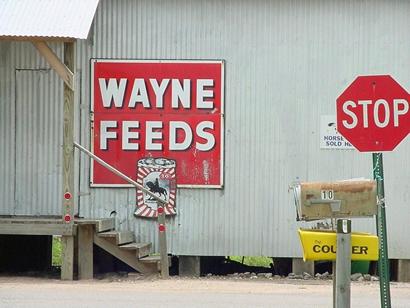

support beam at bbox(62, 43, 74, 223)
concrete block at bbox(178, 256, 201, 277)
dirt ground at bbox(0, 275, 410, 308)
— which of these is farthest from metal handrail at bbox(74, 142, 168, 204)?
dirt ground at bbox(0, 275, 410, 308)

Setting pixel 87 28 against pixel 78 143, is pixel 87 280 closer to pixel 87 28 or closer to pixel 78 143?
pixel 78 143

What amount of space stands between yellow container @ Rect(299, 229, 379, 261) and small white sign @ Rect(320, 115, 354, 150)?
8.90 meters

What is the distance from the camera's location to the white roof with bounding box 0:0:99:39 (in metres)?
15.0

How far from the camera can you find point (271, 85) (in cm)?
1652

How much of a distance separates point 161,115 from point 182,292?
397cm

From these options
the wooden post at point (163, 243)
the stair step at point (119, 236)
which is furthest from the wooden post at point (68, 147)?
the wooden post at point (163, 243)

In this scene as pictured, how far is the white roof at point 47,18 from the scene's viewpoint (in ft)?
49.1

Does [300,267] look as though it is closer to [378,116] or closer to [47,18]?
[47,18]

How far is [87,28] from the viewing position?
15062 millimetres

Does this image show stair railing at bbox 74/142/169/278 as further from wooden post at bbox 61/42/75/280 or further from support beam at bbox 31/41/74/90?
support beam at bbox 31/41/74/90

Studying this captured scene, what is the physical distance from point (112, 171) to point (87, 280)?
1876 mm

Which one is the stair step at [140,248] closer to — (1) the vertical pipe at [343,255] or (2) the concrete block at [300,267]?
(2) the concrete block at [300,267]

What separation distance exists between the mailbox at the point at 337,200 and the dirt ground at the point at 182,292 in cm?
452

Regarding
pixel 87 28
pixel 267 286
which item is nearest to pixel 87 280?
pixel 267 286
